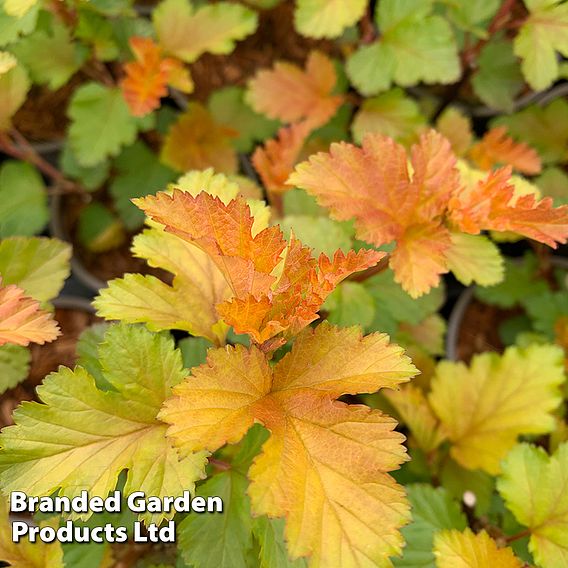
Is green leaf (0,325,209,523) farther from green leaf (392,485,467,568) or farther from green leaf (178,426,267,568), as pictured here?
green leaf (392,485,467,568)

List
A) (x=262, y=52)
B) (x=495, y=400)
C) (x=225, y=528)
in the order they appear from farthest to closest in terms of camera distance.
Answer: (x=262, y=52), (x=495, y=400), (x=225, y=528)

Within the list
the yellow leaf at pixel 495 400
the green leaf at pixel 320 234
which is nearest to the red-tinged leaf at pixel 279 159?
the green leaf at pixel 320 234

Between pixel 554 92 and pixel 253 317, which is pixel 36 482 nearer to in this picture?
pixel 253 317

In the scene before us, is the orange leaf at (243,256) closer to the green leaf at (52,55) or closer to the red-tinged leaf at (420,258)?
the red-tinged leaf at (420,258)

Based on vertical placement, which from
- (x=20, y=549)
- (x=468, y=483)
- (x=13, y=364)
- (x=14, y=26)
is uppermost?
(x=14, y=26)

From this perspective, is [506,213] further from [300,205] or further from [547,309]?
[547,309]

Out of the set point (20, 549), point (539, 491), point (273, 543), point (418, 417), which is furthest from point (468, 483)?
point (20, 549)
